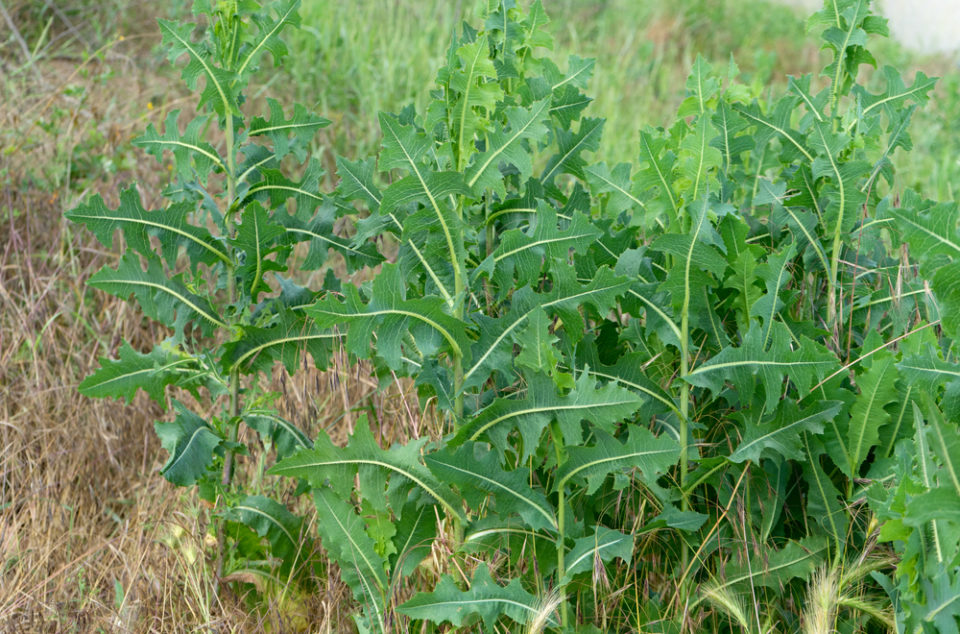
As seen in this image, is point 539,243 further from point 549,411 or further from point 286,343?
point 286,343

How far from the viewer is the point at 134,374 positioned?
1.85m

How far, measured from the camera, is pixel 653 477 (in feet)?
5.24

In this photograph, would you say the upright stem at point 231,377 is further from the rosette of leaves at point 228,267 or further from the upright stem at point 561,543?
the upright stem at point 561,543

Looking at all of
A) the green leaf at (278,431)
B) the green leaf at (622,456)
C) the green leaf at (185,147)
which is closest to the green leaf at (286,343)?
the green leaf at (278,431)

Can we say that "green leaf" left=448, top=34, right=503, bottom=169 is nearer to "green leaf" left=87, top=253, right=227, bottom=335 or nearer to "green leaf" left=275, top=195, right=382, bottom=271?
"green leaf" left=275, top=195, right=382, bottom=271

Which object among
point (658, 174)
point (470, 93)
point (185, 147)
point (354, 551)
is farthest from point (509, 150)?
point (354, 551)

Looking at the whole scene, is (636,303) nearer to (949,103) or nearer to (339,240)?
(339,240)

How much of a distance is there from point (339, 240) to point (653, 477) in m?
0.85

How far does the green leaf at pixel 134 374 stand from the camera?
5.97 feet

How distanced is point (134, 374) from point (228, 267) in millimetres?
306

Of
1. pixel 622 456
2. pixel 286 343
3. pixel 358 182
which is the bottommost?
pixel 286 343

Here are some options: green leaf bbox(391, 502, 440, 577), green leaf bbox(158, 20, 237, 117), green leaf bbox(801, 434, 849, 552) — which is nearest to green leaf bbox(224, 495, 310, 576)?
green leaf bbox(391, 502, 440, 577)

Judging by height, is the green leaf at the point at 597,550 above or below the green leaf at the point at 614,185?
below

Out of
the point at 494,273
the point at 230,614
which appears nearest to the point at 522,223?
the point at 494,273
